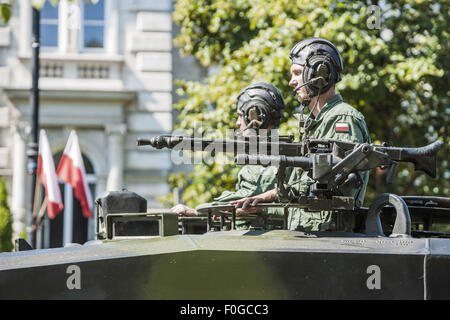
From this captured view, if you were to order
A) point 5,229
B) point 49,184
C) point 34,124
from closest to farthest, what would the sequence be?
point 5,229, point 34,124, point 49,184

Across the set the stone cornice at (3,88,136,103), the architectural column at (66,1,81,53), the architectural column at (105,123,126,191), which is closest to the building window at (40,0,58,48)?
the architectural column at (66,1,81,53)

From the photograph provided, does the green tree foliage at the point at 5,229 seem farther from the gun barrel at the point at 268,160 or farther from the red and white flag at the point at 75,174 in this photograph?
the gun barrel at the point at 268,160

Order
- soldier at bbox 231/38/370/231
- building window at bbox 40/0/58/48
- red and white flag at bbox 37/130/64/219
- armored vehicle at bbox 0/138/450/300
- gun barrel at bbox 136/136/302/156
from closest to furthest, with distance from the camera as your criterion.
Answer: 1. armored vehicle at bbox 0/138/450/300
2. gun barrel at bbox 136/136/302/156
3. soldier at bbox 231/38/370/231
4. red and white flag at bbox 37/130/64/219
5. building window at bbox 40/0/58/48

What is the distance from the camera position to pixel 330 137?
4398mm

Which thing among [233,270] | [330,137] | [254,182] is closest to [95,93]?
[254,182]

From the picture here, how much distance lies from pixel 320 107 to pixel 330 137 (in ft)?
1.11

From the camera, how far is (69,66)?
56.1ft

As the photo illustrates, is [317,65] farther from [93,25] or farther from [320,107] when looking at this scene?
[93,25]

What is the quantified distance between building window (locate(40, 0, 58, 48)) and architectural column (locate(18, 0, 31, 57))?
0.46 metres

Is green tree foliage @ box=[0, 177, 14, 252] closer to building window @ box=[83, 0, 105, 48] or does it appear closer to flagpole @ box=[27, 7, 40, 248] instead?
flagpole @ box=[27, 7, 40, 248]

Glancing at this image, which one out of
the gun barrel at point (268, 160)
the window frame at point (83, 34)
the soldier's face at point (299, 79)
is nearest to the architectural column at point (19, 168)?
the window frame at point (83, 34)

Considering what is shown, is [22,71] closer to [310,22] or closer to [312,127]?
[310,22]

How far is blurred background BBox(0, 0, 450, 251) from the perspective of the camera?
1286 centimetres

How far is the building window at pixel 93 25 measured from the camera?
17344 millimetres
